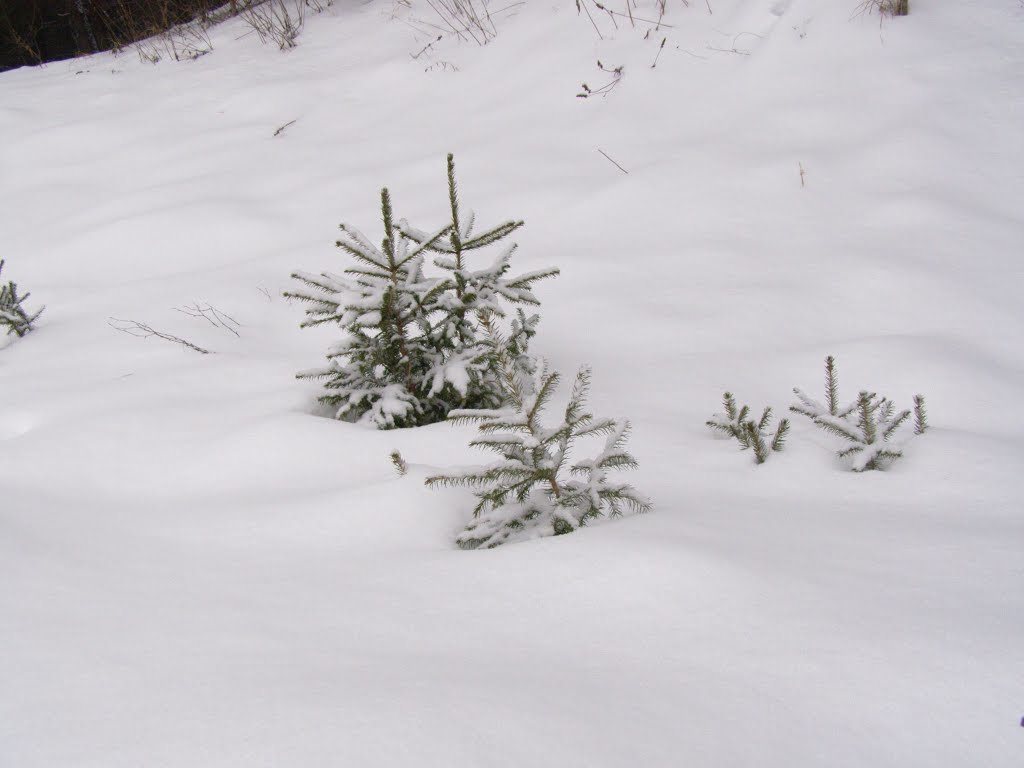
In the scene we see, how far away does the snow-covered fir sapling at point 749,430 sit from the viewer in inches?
67.1

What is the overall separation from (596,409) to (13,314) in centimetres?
248

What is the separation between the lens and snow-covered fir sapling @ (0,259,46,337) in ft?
9.82

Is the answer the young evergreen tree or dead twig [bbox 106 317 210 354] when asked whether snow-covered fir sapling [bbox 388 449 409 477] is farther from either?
dead twig [bbox 106 317 210 354]

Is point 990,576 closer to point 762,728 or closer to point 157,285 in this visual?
point 762,728

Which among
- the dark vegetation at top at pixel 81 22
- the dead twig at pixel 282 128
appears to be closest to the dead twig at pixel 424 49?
the dead twig at pixel 282 128

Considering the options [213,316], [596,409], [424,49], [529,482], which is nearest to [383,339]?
[596,409]

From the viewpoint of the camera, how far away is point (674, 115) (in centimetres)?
409

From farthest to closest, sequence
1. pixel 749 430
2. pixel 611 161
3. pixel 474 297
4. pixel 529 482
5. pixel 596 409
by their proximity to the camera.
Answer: pixel 611 161 < pixel 474 297 < pixel 596 409 < pixel 749 430 < pixel 529 482

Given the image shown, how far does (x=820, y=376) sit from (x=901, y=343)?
29 cm

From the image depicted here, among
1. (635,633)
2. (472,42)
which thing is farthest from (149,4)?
(635,633)

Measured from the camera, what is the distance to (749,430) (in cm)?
169

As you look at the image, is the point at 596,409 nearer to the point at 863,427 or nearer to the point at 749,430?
the point at 749,430

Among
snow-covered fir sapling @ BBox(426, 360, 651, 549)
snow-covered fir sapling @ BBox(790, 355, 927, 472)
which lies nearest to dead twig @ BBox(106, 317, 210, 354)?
snow-covered fir sapling @ BBox(426, 360, 651, 549)

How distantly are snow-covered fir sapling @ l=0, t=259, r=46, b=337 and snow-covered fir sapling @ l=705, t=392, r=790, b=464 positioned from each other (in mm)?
2772
